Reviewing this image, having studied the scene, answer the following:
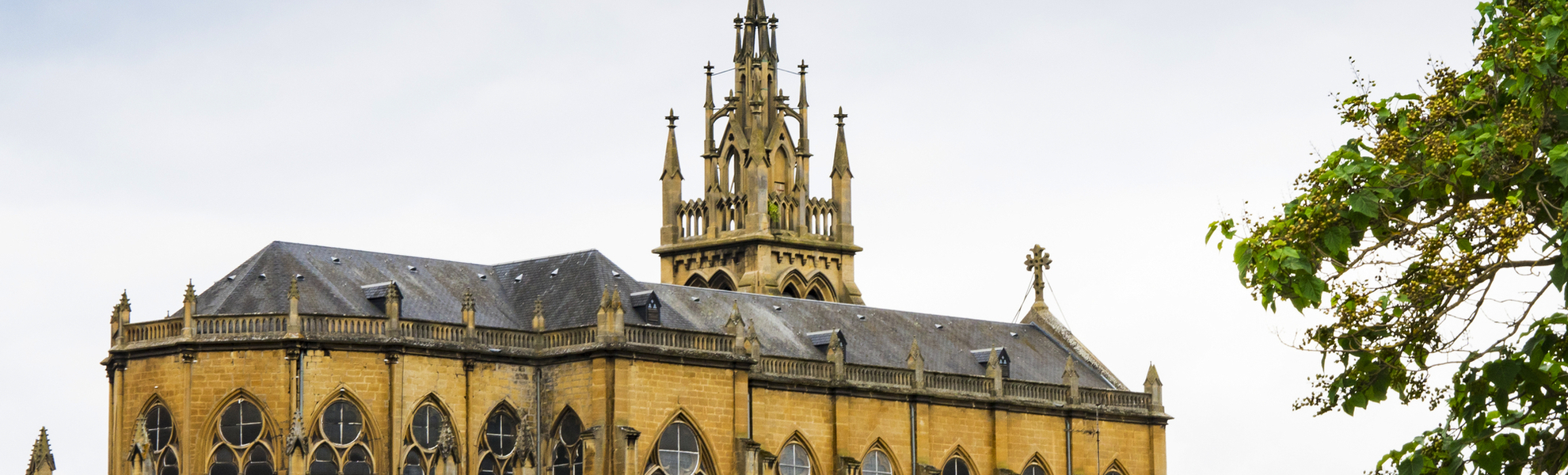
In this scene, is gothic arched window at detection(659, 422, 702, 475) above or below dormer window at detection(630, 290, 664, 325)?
below

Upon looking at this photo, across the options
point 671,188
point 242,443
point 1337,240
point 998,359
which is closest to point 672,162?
point 671,188

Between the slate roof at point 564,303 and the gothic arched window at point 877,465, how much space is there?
405cm

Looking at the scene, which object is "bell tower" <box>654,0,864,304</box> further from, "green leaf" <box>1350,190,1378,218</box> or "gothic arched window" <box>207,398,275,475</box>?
"green leaf" <box>1350,190,1378,218</box>

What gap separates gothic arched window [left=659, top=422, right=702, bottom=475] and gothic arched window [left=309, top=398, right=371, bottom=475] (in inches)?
378

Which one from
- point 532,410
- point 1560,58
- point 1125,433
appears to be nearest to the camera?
point 1560,58

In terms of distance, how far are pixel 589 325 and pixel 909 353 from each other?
16871 millimetres

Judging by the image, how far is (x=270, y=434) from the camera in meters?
74.6

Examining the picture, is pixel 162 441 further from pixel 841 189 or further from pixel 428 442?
pixel 841 189

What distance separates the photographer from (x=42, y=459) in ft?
257

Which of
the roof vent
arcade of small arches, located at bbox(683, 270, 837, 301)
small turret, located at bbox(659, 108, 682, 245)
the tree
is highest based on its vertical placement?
small turret, located at bbox(659, 108, 682, 245)

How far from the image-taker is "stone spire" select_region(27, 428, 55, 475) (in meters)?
78.1

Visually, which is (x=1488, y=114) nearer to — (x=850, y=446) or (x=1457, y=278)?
(x=1457, y=278)

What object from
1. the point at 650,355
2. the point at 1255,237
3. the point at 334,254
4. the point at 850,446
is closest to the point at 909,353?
the point at 850,446

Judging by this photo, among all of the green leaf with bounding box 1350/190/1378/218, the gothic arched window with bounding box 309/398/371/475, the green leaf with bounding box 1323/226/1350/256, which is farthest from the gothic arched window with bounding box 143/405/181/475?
the green leaf with bounding box 1350/190/1378/218
